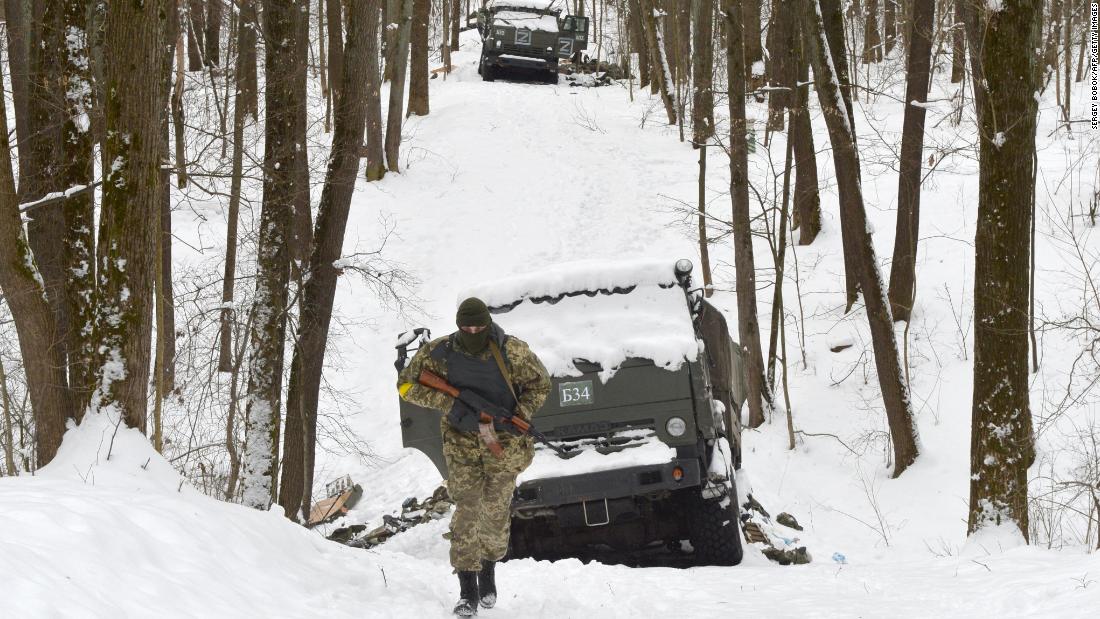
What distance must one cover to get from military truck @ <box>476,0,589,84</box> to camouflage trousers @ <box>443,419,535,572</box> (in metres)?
27.6

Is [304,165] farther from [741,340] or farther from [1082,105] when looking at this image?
[1082,105]

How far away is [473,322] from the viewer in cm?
560

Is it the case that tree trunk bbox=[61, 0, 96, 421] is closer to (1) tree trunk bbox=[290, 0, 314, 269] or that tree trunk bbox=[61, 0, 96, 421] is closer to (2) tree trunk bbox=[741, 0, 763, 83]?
(1) tree trunk bbox=[290, 0, 314, 269]

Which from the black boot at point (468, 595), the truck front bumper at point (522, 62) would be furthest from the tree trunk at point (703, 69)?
the black boot at point (468, 595)

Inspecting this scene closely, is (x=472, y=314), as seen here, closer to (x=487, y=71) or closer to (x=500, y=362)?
(x=500, y=362)

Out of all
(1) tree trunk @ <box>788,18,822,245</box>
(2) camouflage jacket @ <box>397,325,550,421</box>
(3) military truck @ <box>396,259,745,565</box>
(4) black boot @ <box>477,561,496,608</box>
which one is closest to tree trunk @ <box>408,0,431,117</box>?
(1) tree trunk @ <box>788,18,822,245</box>

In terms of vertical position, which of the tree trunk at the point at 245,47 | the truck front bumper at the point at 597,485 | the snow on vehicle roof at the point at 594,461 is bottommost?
the truck front bumper at the point at 597,485

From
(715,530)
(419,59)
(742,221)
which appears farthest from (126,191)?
(419,59)

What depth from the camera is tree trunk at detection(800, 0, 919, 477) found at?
1206 cm

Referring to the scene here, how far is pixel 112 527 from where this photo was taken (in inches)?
184

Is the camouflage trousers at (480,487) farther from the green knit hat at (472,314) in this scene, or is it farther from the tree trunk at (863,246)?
the tree trunk at (863,246)

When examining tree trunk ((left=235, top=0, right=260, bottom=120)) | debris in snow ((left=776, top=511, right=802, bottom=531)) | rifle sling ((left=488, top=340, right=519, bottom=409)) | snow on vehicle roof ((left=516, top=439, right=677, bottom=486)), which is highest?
tree trunk ((left=235, top=0, right=260, bottom=120))

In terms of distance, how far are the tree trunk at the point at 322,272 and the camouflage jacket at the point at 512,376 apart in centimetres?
500

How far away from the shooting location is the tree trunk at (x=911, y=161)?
14320 mm
